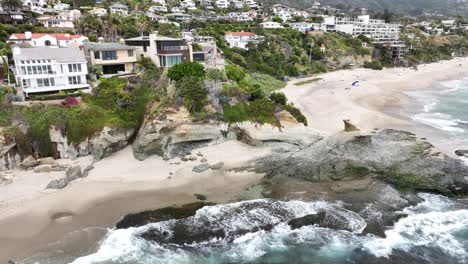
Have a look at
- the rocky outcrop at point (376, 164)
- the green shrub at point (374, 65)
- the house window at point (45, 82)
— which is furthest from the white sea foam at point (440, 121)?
the green shrub at point (374, 65)

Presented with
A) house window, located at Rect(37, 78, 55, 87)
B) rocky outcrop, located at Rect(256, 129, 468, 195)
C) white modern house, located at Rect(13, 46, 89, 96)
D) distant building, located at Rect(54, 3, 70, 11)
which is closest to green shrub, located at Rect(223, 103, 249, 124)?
rocky outcrop, located at Rect(256, 129, 468, 195)

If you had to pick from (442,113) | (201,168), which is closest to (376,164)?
(201,168)

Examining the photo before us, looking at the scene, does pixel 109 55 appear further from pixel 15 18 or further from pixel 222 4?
pixel 222 4

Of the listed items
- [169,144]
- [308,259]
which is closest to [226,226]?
[308,259]

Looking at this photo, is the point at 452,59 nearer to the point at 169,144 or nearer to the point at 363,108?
the point at 363,108

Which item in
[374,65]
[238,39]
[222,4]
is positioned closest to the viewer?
[238,39]

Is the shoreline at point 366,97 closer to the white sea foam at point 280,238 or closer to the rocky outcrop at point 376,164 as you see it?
the rocky outcrop at point 376,164
